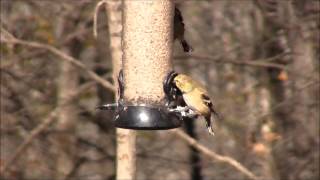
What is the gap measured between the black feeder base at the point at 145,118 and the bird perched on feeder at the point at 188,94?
6 cm

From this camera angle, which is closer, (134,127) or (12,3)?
(134,127)

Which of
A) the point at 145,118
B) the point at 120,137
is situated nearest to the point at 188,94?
the point at 145,118

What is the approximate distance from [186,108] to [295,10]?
3.51 metres

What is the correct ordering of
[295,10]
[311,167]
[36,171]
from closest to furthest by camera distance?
[295,10]
[311,167]
[36,171]

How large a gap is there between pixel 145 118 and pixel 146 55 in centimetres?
41

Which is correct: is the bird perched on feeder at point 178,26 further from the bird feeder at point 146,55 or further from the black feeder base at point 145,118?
the black feeder base at point 145,118

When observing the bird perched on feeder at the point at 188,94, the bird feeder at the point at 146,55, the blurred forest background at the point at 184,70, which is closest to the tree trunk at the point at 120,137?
the blurred forest background at the point at 184,70

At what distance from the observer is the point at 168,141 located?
9727 millimetres

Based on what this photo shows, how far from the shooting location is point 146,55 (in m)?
4.32

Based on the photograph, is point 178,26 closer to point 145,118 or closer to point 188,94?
point 188,94

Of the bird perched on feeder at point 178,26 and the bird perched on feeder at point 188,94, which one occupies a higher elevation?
the bird perched on feeder at point 178,26

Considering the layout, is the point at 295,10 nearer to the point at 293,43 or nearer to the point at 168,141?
the point at 293,43

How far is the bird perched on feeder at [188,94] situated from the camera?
4.20 m

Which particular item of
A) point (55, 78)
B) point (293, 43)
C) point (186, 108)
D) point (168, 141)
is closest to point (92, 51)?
point (55, 78)
